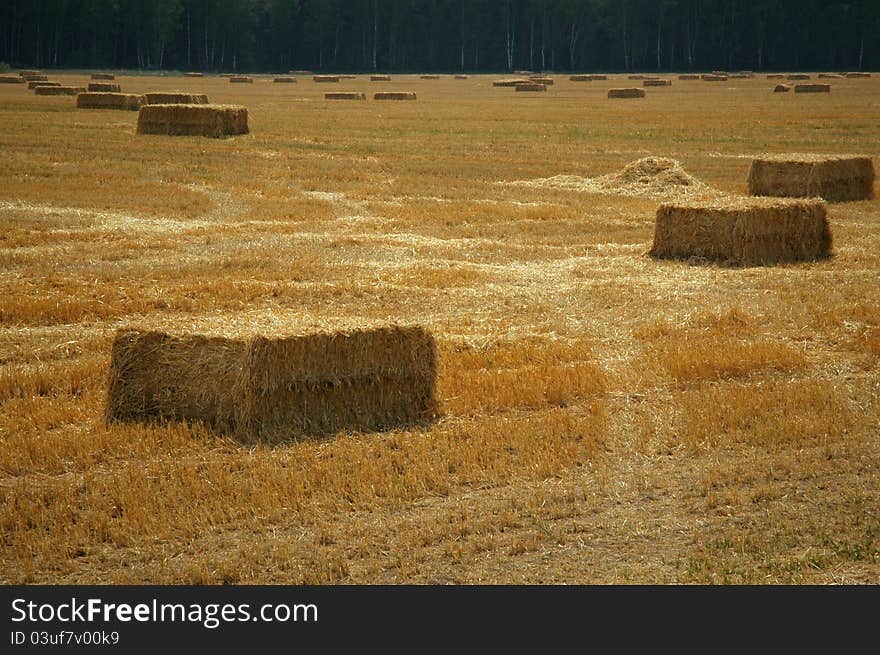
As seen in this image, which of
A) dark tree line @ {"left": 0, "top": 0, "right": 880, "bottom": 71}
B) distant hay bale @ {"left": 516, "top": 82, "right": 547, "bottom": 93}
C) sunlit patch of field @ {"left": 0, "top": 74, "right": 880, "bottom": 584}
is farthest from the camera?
dark tree line @ {"left": 0, "top": 0, "right": 880, "bottom": 71}

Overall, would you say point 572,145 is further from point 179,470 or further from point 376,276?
point 179,470

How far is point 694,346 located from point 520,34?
136748 mm

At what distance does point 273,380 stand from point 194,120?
29935 millimetres

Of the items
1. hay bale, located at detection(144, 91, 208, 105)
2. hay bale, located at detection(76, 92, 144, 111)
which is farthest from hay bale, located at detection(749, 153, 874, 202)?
hay bale, located at detection(76, 92, 144, 111)

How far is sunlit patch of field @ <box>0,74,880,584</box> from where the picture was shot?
814 centimetres

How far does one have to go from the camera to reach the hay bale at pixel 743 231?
18781 millimetres

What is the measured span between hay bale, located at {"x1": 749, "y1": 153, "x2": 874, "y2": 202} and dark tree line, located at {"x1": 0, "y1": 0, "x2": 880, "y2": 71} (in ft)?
359

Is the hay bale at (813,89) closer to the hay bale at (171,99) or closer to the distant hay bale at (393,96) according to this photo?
the distant hay bale at (393,96)

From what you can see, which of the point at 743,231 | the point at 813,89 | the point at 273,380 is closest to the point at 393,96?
the point at 813,89

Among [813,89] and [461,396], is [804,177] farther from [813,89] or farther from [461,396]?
[813,89]

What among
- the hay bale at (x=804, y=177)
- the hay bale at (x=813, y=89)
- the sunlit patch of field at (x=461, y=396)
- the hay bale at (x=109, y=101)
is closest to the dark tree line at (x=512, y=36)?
the hay bale at (x=813, y=89)

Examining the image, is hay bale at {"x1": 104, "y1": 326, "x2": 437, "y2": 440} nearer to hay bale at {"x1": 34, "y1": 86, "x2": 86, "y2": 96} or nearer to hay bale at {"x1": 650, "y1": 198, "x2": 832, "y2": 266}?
hay bale at {"x1": 650, "y1": 198, "x2": 832, "y2": 266}

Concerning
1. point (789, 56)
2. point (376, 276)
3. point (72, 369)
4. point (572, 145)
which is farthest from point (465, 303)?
point (789, 56)

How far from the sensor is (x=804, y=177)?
25.9 m
